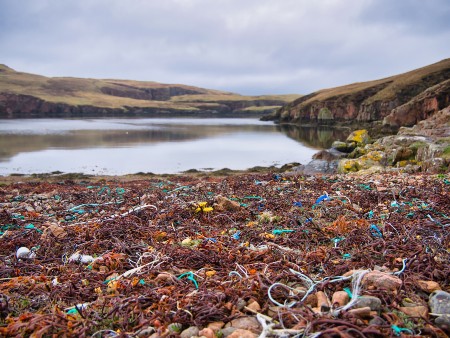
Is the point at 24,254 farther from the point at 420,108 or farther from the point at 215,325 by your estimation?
the point at 420,108

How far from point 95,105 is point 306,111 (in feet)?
219

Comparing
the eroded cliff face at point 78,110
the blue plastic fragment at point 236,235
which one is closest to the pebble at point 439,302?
the blue plastic fragment at point 236,235

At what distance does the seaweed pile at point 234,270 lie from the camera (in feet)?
8.26

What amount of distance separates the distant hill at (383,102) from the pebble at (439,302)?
35619 mm

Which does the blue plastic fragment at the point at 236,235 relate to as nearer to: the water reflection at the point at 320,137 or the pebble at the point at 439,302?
the pebble at the point at 439,302

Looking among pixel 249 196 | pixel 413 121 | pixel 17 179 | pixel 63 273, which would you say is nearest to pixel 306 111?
pixel 413 121

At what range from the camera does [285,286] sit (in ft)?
9.68

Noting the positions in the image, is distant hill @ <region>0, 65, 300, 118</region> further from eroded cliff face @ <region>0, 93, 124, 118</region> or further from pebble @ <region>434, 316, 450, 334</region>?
pebble @ <region>434, 316, 450, 334</region>

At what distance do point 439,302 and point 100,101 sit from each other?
121425 millimetres

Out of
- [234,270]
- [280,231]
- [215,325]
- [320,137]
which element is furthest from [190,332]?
[320,137]

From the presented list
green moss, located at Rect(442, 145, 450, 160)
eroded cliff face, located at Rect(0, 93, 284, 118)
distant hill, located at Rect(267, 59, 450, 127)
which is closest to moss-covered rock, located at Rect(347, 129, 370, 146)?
distant hill, located at Rect(267, 59, 450, 127)

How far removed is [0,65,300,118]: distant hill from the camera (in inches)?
3674

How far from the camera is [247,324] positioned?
2.54 m

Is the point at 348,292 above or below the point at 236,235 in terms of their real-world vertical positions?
above
